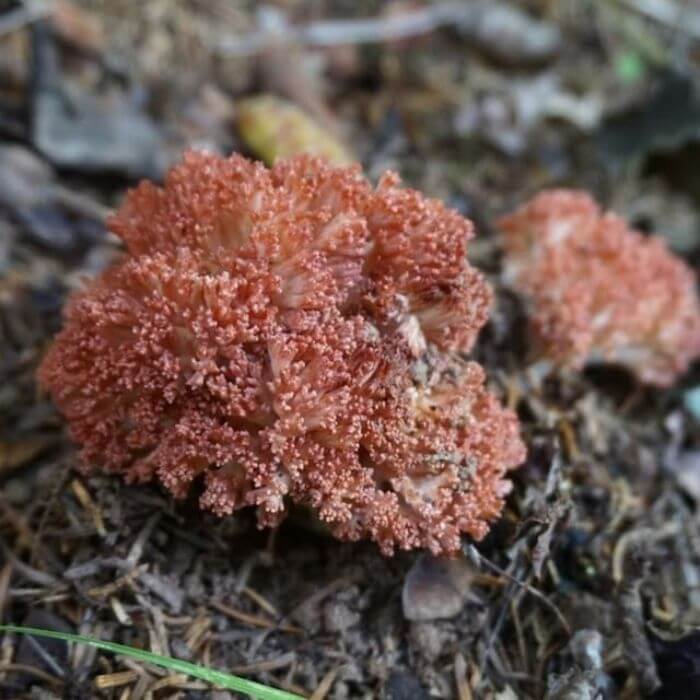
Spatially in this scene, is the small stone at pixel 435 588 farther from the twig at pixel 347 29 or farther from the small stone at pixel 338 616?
the twig at pixel 347 29

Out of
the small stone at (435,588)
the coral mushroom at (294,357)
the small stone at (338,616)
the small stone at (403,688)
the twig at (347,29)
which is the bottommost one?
the small stone at (403,688)

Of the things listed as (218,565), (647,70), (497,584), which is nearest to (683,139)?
(647,70)

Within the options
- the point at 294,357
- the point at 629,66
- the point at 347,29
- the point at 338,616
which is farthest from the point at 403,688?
the point at 629,66

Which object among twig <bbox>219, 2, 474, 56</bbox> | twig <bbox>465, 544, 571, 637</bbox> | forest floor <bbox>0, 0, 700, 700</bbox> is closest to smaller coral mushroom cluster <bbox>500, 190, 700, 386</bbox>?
forest floor <bbox>0, 0, 700, 700</bbox>

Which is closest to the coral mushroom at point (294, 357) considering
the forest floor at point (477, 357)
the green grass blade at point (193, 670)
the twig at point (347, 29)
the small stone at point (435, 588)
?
the small stone at point (435, 588)

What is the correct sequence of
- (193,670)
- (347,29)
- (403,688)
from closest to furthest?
(193,670), (403,688), (347,29)

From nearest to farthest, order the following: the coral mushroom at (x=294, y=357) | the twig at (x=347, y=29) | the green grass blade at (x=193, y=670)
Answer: the green grass blade at (x=193, y=670), the coral mushroom at (x=294, y=357), the twig at (x=347, y=29)

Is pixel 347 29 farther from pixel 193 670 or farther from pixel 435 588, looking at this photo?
pixel 193 670

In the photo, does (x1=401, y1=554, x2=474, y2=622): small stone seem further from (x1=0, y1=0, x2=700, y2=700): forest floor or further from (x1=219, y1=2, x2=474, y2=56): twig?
(x1=219, y1=2, x2=474, y2=56): twig
